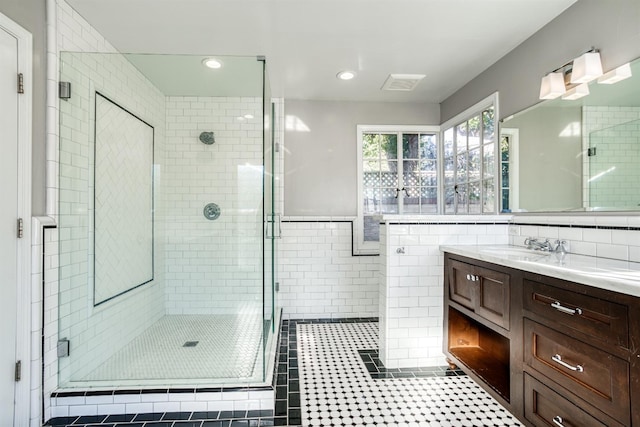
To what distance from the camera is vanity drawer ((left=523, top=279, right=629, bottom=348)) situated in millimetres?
1081

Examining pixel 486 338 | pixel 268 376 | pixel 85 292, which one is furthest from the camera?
pixel 486 338

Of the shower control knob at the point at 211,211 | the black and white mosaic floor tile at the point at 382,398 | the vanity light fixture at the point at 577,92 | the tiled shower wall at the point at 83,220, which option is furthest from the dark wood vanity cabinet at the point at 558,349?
the tiled shower wall at the point at 83,220

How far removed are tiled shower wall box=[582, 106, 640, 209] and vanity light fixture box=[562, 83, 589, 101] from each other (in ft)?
0.28

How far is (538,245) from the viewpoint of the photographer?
204cm

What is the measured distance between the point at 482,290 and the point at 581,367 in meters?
0.68

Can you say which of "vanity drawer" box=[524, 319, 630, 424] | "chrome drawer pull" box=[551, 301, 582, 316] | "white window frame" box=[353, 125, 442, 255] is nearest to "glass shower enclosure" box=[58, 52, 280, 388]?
"white window frame" box=[353, 125, 442, 255]

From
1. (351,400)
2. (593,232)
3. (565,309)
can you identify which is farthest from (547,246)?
(351,400)

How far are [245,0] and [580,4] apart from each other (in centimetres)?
199

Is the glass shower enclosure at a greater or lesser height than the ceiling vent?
lesser

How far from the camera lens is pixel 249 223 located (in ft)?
8.35

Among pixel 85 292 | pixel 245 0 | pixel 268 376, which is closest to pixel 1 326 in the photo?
pixel 85 292

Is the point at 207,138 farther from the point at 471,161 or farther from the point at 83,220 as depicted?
the point at 471,161

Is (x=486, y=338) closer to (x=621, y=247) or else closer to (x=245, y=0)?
(x=621, y=247)

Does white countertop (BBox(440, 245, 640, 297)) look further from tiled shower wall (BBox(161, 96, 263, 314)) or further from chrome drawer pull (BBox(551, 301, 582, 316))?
tiled shower wall (BBox(161, 96, 263, 314))
